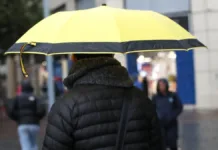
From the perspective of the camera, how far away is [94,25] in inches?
136

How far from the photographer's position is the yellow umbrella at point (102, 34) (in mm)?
3348

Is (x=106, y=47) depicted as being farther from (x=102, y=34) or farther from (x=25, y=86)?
(x=25, y=86)

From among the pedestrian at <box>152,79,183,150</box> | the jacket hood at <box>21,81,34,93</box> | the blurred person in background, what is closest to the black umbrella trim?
the pedestrian at <box>152,79,183,150</box>

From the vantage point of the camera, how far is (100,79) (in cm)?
331

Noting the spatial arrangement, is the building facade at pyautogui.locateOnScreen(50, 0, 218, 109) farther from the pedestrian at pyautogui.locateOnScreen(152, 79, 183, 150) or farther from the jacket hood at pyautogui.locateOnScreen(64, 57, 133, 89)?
the jacket hood at pyautogui.locateOnScreen(64, 57, 133, 89)

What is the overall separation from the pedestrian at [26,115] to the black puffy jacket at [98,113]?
18.2 ft

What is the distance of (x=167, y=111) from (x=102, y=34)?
5.32 metres

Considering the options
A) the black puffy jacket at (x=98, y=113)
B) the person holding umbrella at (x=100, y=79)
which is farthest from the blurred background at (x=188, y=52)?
the black puffy jacket at (x=98, y=113)

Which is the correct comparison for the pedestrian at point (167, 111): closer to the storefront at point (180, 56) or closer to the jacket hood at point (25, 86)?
the jacket hood at point (25, 86)

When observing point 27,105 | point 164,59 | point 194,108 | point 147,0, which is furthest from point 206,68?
point 27,105

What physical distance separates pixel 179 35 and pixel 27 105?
5.50 m

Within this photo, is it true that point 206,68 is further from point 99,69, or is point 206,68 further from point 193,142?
point 99,69

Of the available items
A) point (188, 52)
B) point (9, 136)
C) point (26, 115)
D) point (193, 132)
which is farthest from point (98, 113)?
point (188, 52)

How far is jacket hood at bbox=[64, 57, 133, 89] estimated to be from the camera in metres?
3.31
